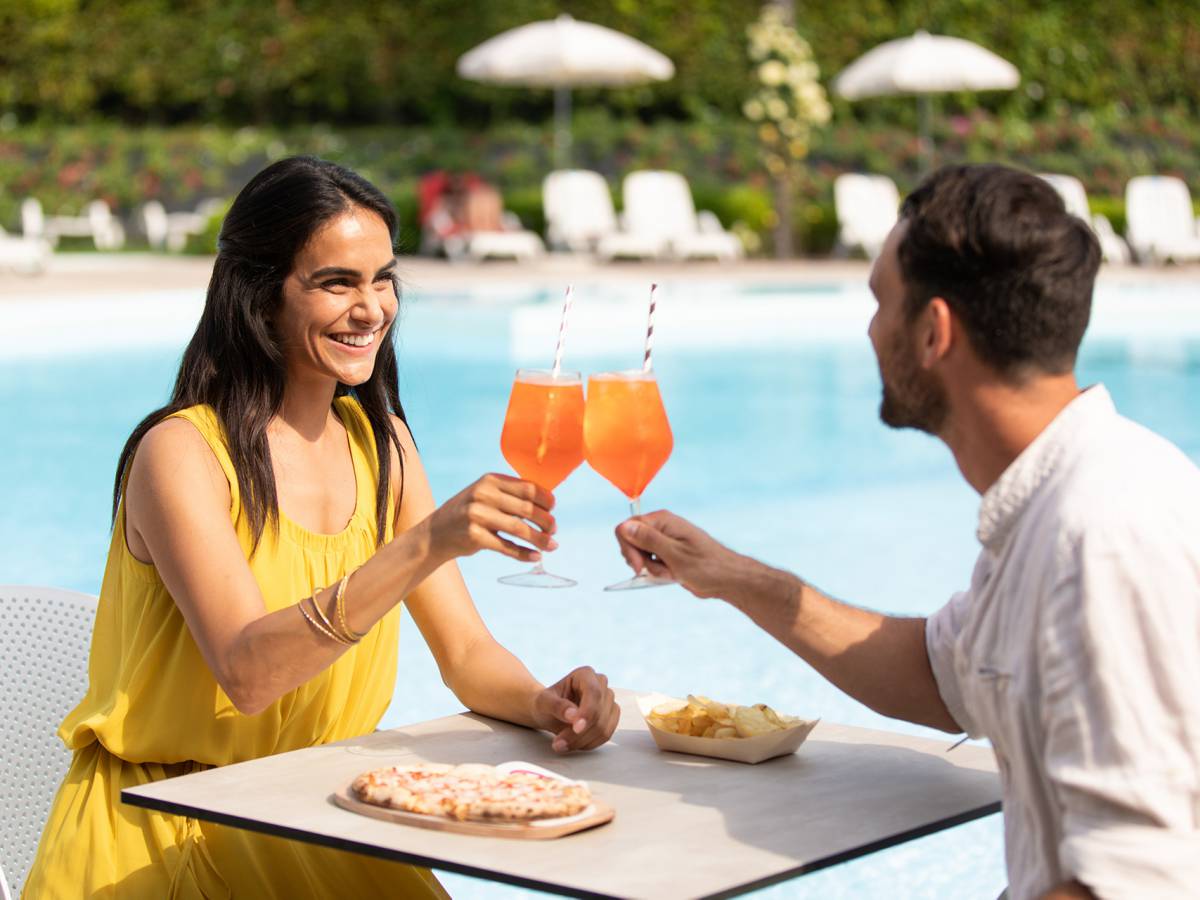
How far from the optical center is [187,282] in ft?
52.6

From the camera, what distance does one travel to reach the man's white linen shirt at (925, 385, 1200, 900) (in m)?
1.57

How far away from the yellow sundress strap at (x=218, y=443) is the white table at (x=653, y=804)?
0.38 m

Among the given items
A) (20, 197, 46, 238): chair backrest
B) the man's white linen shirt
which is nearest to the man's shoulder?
the man's white linen shirt

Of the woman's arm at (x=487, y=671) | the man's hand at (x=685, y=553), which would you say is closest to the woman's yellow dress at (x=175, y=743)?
the woman's arm at (x=487, y=671)

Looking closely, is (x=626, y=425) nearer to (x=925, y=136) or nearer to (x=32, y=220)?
(x=32, y=220)

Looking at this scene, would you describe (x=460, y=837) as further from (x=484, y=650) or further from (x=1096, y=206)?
(x=1096, y=206)

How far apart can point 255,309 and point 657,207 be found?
17.3m

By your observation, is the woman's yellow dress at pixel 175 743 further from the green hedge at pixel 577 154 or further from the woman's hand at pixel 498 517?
the green hedge at pixel 577 154

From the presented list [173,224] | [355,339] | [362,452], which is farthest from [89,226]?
[355,339]

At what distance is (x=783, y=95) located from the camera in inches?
834

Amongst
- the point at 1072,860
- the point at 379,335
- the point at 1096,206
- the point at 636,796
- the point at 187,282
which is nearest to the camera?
the point at 1072,860

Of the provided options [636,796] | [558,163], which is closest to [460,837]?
[636,796]

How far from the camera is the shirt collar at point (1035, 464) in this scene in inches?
67.6

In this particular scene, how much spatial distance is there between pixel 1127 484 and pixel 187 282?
15064 mm
